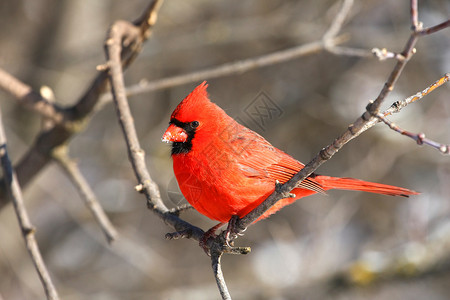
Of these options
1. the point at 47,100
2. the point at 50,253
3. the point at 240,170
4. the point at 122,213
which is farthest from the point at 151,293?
the point at 240,170

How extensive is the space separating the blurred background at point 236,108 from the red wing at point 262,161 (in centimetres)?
194

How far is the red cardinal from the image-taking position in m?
2.25

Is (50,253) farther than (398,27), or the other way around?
(50,253)

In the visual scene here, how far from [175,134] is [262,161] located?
0.48 m

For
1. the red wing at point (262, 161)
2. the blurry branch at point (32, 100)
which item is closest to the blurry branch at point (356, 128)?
the red wing at point (262, 161)

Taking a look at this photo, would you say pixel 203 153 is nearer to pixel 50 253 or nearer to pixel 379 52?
pixel 379 52

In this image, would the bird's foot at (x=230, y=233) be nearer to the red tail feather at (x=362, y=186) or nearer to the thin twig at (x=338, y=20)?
the red tail feather at (x=362, y=186)

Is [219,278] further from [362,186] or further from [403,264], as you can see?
[403,264]

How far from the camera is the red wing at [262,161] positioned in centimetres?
246

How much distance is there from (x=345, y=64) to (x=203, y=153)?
10.6 ft

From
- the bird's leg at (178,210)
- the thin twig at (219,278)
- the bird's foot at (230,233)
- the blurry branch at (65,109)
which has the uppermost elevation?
the blurry branch at (65,109)

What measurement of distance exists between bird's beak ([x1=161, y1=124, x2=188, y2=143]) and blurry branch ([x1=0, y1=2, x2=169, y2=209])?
0.59m

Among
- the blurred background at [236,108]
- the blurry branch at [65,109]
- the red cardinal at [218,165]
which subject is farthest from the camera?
the blurred background at [236,108]

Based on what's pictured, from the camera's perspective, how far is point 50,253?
17.5ft
